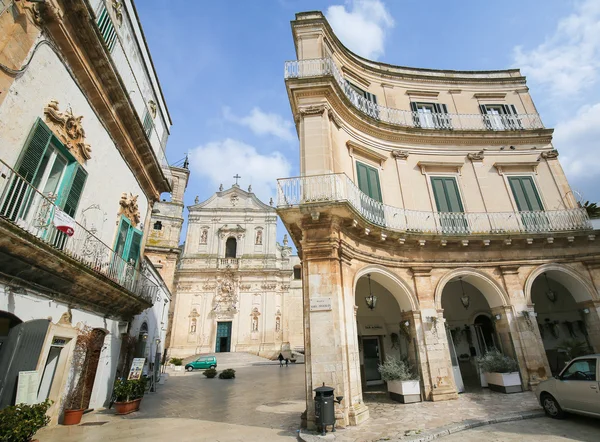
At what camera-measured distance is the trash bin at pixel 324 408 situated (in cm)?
671

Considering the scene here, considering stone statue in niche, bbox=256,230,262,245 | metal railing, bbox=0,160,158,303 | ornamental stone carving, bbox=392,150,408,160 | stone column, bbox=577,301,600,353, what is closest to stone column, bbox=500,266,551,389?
stone column, bbox=577,301,600,353

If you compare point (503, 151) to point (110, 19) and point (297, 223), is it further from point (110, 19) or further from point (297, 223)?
point (110, 19)

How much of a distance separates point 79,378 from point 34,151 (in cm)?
603

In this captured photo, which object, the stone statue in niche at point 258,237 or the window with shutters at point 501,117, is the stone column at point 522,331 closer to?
the window with shutters at point 501,117

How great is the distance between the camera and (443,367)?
995 cm

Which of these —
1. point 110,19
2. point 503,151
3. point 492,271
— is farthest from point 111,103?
point 503,151

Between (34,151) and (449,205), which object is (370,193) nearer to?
(449,205)

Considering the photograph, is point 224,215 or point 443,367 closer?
point 443,367

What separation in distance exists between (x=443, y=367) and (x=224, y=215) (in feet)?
97.5

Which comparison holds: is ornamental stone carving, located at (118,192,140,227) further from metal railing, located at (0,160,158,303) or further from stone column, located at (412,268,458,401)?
stone column, located at (412,268,458,401)

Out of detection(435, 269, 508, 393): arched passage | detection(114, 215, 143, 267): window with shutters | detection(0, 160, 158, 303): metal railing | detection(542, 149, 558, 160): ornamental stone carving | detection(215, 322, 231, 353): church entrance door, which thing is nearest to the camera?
detection(0, 160, 158, 303): metal railing

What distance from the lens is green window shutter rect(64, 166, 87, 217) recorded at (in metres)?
7.66

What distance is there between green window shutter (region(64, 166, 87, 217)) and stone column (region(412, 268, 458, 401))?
10.2m

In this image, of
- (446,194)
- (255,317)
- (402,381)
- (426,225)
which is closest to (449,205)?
(446,194)
